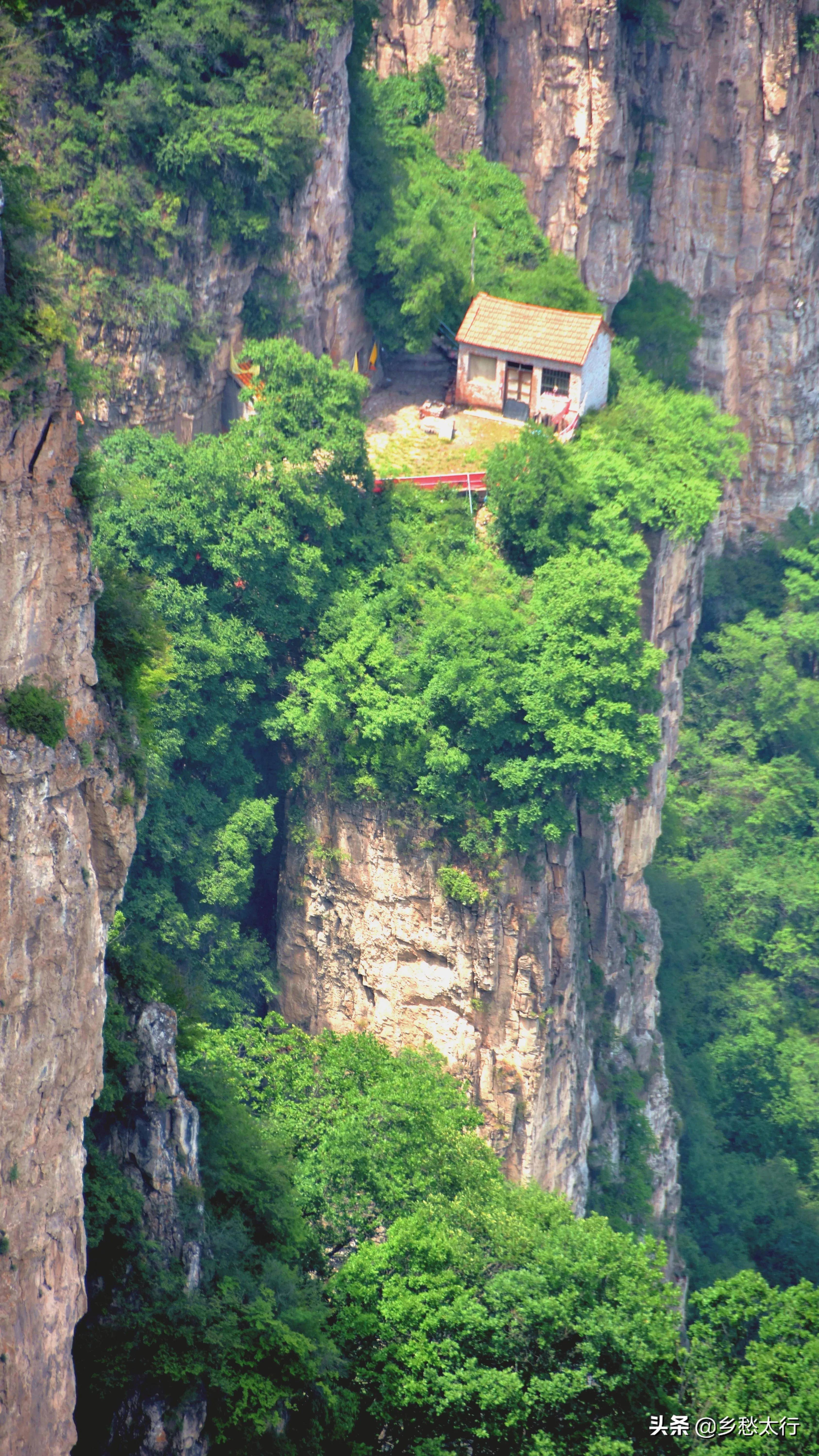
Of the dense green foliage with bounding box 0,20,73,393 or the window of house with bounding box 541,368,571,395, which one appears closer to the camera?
the dense green foliage with bounding box 0,20,73,393

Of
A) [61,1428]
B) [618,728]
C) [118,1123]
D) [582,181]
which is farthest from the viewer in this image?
[582,181]

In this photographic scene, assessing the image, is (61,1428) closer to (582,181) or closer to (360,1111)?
(360,1111)

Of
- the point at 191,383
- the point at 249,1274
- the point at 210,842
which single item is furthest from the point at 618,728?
the point at 249,1274

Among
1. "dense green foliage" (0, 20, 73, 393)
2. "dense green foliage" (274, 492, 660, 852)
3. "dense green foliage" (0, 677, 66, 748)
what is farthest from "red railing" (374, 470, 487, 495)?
"dense green foliage" (0, 677, 66, 748)

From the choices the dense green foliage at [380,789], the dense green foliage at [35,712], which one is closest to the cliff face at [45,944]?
the dense green foliage at [35,712]

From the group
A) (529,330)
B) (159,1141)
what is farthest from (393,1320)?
(529,330)

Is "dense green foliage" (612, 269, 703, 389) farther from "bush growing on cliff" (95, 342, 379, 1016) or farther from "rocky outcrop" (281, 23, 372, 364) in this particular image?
"bush growing on cliff" (95, 342, 379, 1016)
